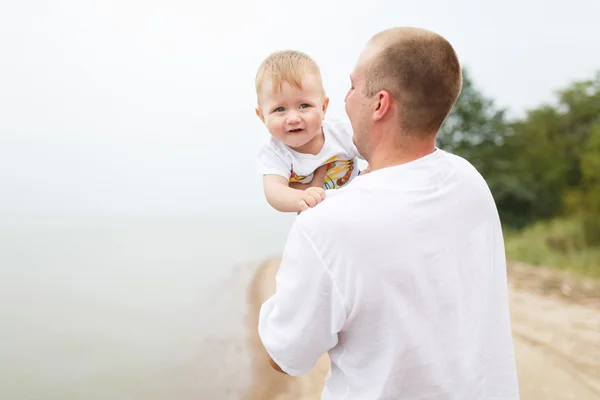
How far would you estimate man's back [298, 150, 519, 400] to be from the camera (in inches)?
50.4

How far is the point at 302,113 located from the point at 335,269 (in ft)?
2.26

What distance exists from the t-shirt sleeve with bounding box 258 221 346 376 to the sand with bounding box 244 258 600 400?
4.19 metres

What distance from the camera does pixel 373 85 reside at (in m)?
1.40

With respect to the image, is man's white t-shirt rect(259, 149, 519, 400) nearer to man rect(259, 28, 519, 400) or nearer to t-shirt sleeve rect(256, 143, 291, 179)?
man rect(259, 28, 519, 400)

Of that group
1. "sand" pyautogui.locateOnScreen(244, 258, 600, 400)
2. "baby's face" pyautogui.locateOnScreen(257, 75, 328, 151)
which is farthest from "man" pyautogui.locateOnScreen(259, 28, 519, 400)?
"sand" pyautogui.locateOnScreen(244, 258, 600, 400)

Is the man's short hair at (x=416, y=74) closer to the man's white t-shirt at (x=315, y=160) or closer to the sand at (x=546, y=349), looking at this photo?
the man's white t-shirt at (x=315, y=160)

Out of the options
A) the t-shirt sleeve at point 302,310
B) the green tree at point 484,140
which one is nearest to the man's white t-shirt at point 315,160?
the t-shirt sleeve at point 302,310

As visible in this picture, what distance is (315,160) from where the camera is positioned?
190 centimetres

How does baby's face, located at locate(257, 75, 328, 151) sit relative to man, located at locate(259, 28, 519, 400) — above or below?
above

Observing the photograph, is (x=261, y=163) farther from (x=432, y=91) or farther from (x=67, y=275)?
(x=67, y=275)

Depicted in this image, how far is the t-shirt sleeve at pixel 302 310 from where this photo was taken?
130 centimetres

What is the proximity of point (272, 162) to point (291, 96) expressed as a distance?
229 mm

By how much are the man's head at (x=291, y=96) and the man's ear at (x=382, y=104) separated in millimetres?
439

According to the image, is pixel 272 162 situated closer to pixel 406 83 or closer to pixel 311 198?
pixel 311 198
